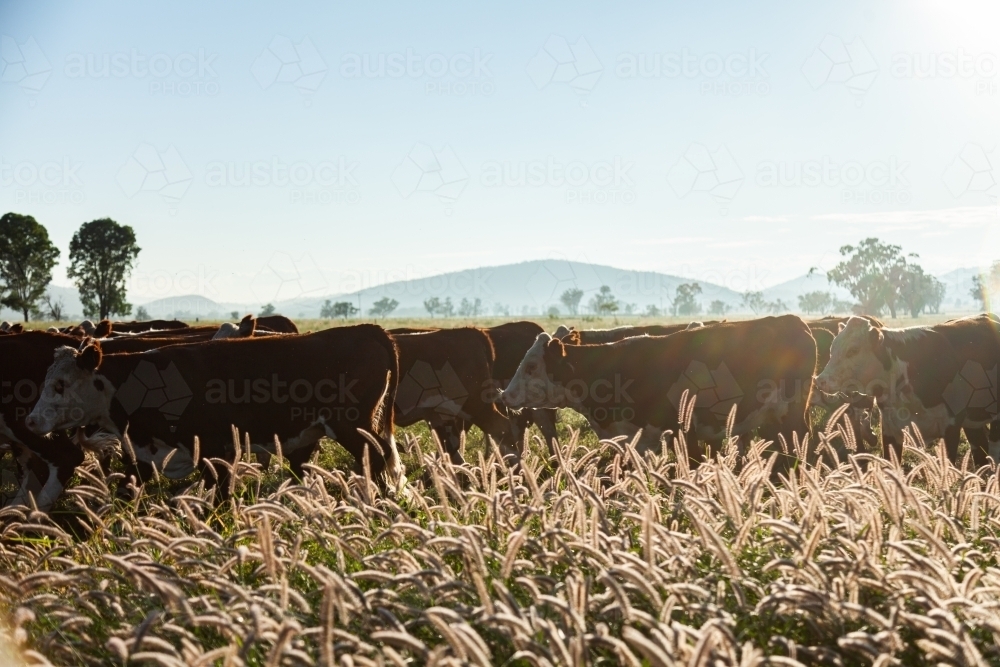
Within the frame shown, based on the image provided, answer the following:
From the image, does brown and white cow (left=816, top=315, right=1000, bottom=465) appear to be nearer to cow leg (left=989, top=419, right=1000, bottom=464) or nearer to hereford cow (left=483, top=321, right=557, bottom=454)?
cow leg (left=989, top=419, right=1000, bottom=464)

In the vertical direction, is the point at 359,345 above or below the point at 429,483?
above

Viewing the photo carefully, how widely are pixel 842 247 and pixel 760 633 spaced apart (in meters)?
140

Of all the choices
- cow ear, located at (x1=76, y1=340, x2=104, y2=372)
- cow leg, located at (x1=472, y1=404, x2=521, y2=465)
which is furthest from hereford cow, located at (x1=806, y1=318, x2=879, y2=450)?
cow ear, located at (x1=76, y1=340, x2=104, y2=372)

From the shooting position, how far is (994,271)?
14262 centimetres

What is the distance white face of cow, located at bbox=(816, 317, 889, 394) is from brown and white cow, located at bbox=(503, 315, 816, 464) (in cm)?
85

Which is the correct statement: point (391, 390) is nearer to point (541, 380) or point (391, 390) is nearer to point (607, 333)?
point (541, 380)

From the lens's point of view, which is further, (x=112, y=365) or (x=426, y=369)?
(x=426, y=369)

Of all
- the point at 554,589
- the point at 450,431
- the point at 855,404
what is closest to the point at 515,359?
the point at 450,431

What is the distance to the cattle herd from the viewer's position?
1011cm

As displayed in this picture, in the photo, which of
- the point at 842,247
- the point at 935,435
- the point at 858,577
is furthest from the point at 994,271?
the point at 858,577

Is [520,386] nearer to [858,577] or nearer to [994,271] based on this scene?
[858,577]

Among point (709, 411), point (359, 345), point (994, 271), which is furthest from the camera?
point (994, 271)

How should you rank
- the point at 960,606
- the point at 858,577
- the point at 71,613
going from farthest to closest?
the point at 71,613
the point at 858,577
the point at 960,606

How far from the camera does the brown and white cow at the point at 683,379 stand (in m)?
11.8
